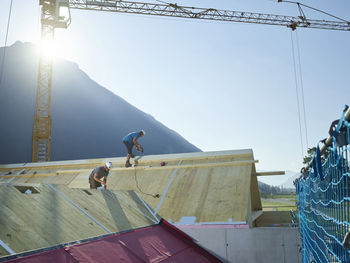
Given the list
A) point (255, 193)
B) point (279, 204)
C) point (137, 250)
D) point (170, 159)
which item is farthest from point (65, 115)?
point (137, 250)

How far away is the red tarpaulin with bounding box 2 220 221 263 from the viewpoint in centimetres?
369

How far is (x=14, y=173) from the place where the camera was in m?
13.2

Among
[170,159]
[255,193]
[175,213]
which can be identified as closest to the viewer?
[175,213]

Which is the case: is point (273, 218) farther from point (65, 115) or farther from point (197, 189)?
point (65, 115)

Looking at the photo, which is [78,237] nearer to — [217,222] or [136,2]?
[217,222]

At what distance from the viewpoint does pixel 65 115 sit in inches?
3580

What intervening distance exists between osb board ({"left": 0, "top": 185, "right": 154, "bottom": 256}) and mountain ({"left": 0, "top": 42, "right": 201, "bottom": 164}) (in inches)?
2897

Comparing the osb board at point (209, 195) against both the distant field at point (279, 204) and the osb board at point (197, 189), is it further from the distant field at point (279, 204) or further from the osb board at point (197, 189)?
the distant field at point (279, 204)

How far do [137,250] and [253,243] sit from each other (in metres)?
3.35

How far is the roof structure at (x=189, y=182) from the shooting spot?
303 inches

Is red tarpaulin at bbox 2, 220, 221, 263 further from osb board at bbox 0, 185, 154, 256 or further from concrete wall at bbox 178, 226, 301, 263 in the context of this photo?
concrete wall at bbox 178, 226, 301, 263

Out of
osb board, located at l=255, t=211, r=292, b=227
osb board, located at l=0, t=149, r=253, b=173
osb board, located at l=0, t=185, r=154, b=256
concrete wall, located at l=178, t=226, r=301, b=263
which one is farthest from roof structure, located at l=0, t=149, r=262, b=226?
osb board, located at l=0, t=185, r=154, b=256

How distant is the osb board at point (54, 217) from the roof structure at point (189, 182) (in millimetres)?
1723

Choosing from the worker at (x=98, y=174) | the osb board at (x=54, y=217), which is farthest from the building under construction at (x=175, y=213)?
the worker at (x=98, y=174)
